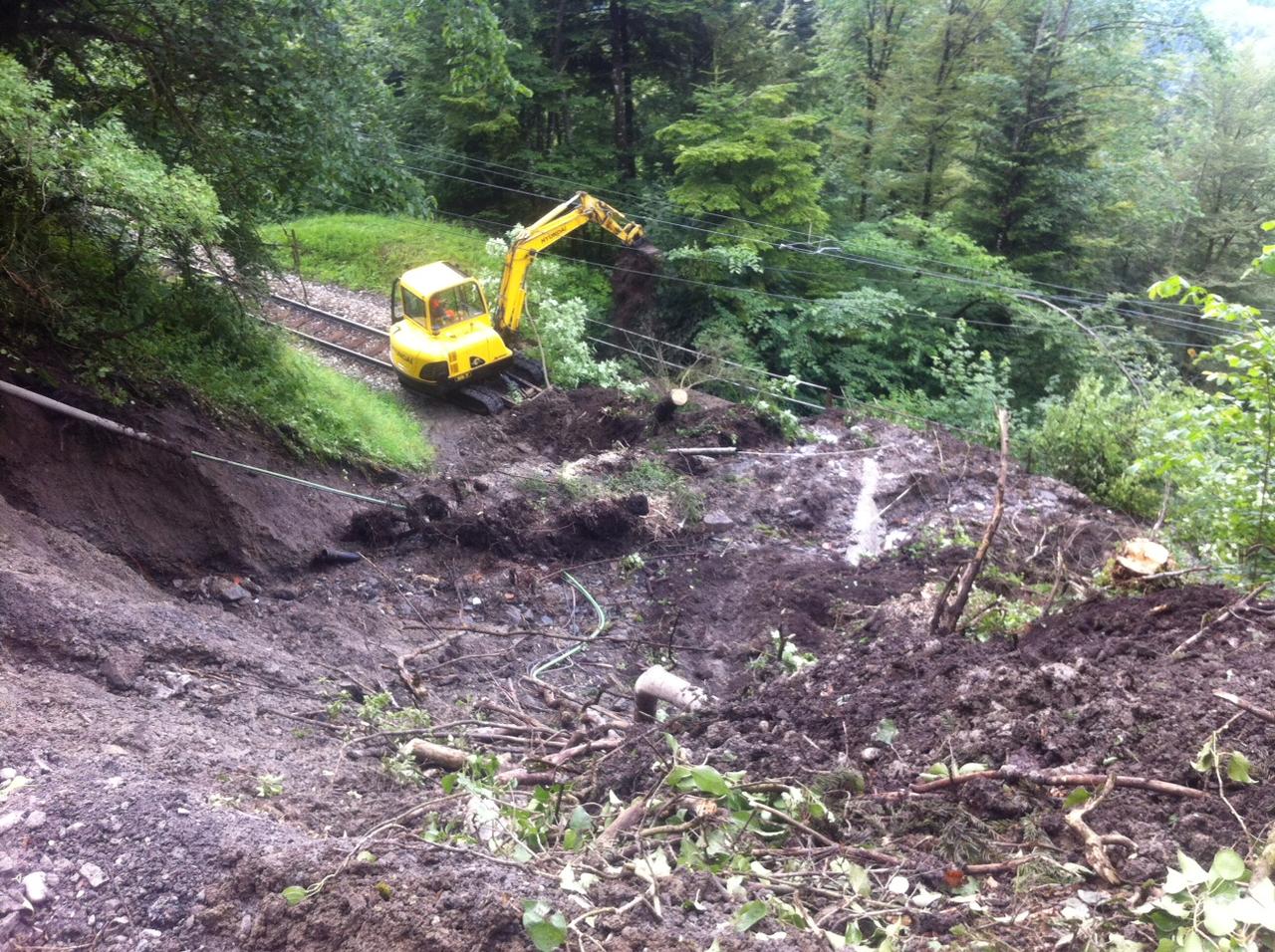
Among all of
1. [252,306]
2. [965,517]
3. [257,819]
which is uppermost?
[252,306]

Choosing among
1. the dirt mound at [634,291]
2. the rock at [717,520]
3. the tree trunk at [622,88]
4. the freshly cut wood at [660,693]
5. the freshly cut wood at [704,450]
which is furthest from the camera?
the tree trunk at [622,88]

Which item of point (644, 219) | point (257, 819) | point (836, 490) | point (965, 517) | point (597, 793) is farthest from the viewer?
point (644, 219)

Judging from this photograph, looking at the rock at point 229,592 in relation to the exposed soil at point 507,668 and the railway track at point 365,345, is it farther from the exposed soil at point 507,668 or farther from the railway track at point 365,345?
the railway track at point 365,345

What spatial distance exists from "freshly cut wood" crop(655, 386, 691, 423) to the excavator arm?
3011 millimetres

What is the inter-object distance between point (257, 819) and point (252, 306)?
804 centimetres

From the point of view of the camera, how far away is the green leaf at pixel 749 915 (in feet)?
10.4

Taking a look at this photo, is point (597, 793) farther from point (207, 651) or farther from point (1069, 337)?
point (1069, 337)

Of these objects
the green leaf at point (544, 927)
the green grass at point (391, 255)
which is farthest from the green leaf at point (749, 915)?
the green grass at point (391, 255)

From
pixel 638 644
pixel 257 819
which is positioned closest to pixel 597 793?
pixel 257 819

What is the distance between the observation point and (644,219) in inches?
766

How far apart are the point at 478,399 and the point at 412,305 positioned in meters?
1.74

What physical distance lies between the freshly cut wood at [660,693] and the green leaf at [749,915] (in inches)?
97.3

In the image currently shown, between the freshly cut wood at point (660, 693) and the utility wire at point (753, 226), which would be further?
the utility wire at point (753, 226)

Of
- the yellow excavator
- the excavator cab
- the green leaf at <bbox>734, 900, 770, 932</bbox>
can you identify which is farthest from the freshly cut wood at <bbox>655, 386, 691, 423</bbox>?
the green leaf at <bbox>734, 900, 770, 932</bbox>
